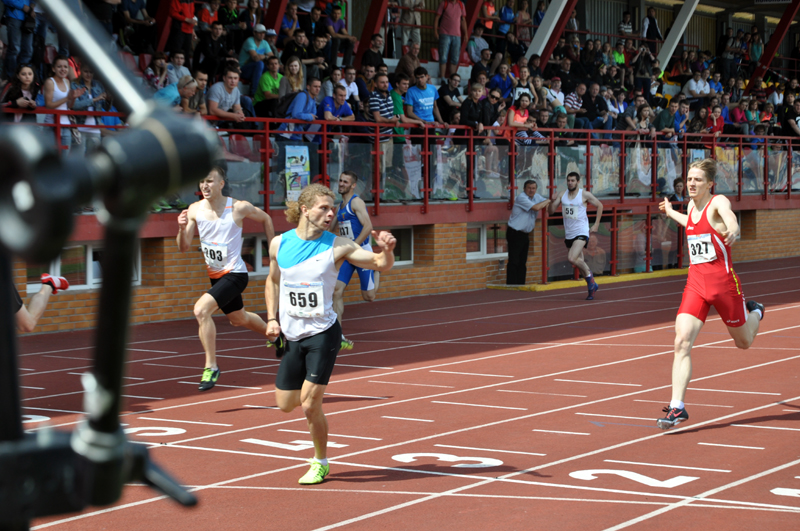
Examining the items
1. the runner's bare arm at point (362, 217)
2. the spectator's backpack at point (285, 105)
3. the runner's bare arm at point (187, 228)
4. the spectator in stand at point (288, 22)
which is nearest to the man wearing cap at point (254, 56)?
the spectator's backpack at point (285, 105)

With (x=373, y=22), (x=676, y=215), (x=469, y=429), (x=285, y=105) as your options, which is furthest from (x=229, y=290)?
(x=373, y=22)

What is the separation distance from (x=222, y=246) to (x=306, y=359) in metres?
4.04

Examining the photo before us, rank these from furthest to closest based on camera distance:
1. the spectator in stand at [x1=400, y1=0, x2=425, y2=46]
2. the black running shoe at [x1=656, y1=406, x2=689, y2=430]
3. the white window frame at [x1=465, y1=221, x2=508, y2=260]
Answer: the spectator in stand at [x1=400, y1=0, x2=425, y2=46] → the white window frame at [x1=465, y1=221, x2=508, y2=260] → the black running shoe at [x1=656, y1=406, x2=689, y2=430]

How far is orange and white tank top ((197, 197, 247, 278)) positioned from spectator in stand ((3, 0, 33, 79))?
4161mm

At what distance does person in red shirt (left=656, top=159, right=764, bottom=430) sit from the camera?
850 cm

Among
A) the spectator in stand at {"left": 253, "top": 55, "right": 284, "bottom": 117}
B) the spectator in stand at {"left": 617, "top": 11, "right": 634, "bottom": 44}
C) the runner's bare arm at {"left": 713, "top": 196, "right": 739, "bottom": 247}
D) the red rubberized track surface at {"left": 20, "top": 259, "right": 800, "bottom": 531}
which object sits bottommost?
the red rubberized track surface at {"left": 20, "top": 259, "right": 800, "bottom": 531}

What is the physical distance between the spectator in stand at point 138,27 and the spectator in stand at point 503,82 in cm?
763

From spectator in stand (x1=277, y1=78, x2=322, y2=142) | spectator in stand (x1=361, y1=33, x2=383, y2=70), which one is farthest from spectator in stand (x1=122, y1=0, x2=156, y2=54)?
spectator in stand (x1=361, y1=33, x2=383, y2=70)

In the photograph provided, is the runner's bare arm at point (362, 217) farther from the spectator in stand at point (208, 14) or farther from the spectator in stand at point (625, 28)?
the spectator in stand at point (625, 28)

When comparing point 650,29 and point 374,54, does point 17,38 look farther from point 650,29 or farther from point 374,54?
point 650,29

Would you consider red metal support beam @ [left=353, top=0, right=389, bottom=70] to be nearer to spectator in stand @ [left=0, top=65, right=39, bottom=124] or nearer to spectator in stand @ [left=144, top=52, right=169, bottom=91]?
spectator in stand @ [left=144, top=52, right=169, bottom=91]

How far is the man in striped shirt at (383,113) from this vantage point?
61.4 ft

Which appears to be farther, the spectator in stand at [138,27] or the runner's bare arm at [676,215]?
the spectator in stand at [138,27]

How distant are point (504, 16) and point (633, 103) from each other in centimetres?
393
